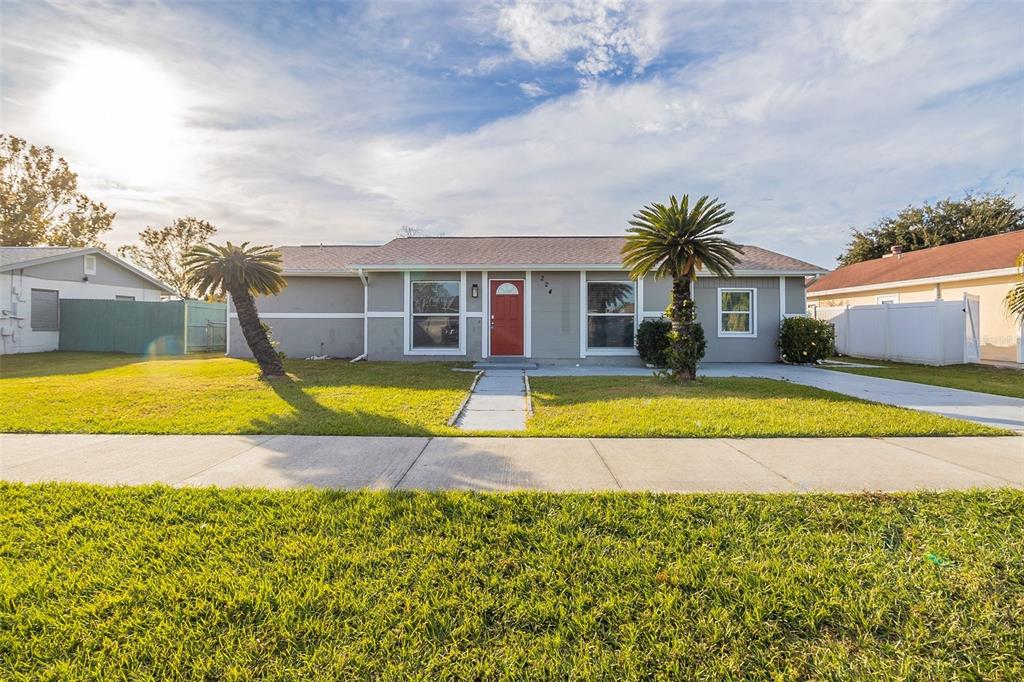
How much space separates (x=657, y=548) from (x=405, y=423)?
3728 mm

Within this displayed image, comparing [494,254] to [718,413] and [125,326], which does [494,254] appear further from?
[125,326]

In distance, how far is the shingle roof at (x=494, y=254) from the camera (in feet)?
40.1

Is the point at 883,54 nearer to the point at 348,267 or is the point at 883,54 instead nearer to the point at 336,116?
the point at 336,116

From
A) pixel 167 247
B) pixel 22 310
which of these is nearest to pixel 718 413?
pixel 22 310

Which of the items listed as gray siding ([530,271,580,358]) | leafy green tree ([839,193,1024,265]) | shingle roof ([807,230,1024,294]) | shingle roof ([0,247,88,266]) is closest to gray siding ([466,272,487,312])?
gray siding ([530,271,580,358])

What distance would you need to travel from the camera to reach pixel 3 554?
8.57 ft

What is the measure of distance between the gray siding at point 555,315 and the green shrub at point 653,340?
174 centimetres

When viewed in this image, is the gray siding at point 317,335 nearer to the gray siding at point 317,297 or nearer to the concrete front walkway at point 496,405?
the gray siding at point 317,297

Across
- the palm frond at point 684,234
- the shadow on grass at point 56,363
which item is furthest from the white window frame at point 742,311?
the shadow on grass at point 56,363

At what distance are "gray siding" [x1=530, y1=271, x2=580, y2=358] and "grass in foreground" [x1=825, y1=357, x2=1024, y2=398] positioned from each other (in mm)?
6994

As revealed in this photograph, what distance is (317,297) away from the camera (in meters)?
13.8

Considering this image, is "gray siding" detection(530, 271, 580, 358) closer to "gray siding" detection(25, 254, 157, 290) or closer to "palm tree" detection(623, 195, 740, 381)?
"palm tree" detection(623, 195, 740, 381)

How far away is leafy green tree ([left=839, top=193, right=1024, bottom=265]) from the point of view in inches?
1009

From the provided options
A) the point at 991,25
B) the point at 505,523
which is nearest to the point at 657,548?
the point at 505,523
